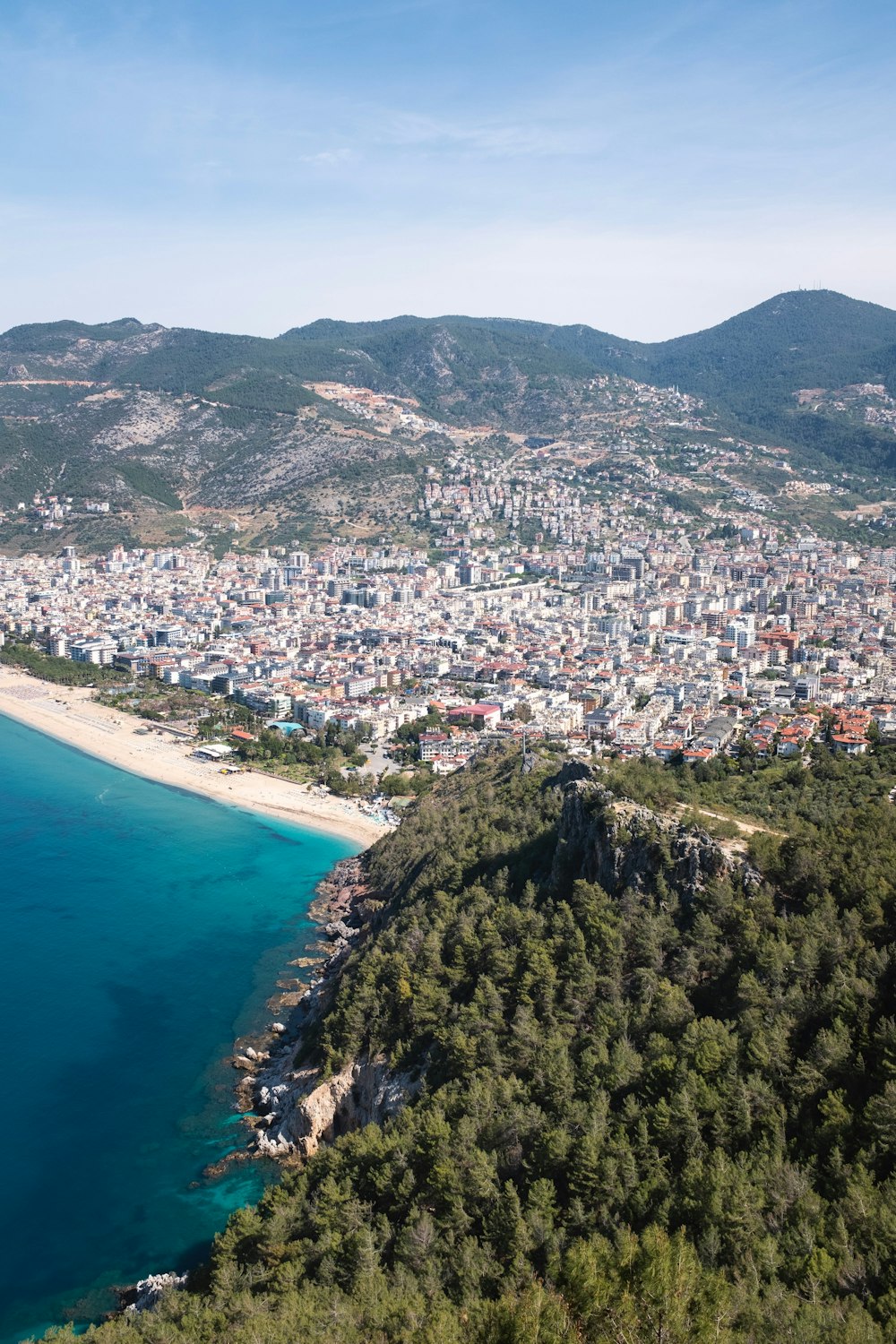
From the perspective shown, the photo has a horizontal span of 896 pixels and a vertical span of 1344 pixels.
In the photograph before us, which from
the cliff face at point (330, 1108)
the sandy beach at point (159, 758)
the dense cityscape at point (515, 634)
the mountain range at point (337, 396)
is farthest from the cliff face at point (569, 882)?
the mountain range at point (337, 396)

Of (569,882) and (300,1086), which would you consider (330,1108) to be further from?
(569,882)

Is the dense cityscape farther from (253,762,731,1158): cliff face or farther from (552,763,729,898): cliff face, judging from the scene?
(253,762,731,1158): cliff face

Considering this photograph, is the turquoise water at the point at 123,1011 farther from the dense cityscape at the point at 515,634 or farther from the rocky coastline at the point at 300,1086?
the dense cityscape at the point at 515,634

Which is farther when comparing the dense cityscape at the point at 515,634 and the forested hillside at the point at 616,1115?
the dense cityscape at the point at 515,634

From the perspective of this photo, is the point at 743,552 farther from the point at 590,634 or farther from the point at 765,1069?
the point at 765,1069

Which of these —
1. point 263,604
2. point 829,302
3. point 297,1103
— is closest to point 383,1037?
point 297,1103

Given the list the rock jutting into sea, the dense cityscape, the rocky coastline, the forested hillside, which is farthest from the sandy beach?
the forested hillside
